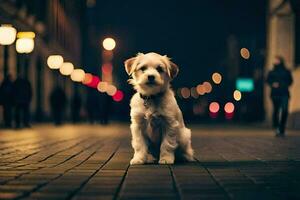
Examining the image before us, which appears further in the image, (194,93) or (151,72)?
(194,93)

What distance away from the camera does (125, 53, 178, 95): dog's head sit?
8.09 m

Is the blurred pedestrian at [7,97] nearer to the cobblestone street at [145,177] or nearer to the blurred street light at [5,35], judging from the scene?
the blurred street light at [5,35]

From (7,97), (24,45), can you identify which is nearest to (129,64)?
(7,97)

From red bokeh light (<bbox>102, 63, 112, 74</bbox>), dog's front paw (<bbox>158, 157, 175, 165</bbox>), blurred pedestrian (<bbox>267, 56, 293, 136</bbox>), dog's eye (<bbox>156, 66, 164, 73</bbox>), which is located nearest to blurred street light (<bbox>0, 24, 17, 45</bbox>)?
blurred pedestrian (<bbox>267, 56, 293, 136</bbox>)

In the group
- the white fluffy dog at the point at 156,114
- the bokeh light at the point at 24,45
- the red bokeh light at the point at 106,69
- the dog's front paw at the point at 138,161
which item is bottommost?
the dog's front paw at the point at 138,161

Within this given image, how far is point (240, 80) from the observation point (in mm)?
59688

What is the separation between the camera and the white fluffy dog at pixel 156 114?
8.27m

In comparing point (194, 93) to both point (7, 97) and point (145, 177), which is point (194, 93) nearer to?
point (7, 97)

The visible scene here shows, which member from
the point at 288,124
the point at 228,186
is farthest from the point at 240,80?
the point at 228,186

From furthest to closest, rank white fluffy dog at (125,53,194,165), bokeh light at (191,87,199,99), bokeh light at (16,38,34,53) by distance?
1. bokeh light at (191,87,199,99)
2. bokeh light at (16,38,34,53)
3. white fluffy dog at (125,53,194,165)

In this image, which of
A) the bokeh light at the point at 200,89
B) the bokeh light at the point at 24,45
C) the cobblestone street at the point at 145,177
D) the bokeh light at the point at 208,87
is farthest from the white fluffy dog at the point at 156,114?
the bokeh light at the point at 200,89

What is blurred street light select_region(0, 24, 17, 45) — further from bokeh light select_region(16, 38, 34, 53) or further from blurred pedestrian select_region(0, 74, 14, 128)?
bokeh light select_region(16, 38, 34, 53)

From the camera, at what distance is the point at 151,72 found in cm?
802

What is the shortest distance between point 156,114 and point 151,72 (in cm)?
63
